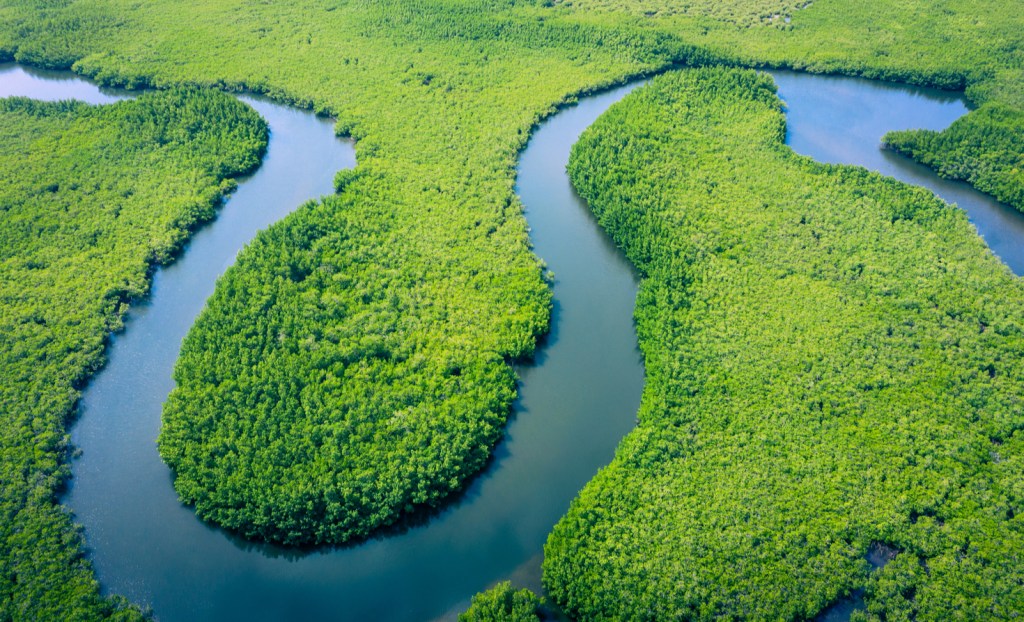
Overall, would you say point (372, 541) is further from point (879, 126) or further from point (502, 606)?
point (879, 126)

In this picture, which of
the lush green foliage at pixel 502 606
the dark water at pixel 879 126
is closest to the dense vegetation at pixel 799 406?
the lush green foliage at pixel 502 606

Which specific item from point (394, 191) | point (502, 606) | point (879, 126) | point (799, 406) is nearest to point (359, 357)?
point (502, 606)

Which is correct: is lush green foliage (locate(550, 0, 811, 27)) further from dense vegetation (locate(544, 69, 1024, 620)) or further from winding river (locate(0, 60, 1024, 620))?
dense vegetation (locate(544, 69, 1024, 620))

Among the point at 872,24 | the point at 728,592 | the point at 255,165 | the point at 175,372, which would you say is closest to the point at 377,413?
the point at 175,372

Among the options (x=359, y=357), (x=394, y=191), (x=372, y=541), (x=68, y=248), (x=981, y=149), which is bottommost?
(x=372, y=541)

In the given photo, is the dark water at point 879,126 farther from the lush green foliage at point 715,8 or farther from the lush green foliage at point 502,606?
the lush green foliage at point 502,606

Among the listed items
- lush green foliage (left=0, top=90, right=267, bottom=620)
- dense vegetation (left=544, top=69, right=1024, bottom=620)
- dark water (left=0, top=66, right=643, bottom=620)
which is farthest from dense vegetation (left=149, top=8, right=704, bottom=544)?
dense vegetation (left=544, top=69, right=1024, bottom=620)
